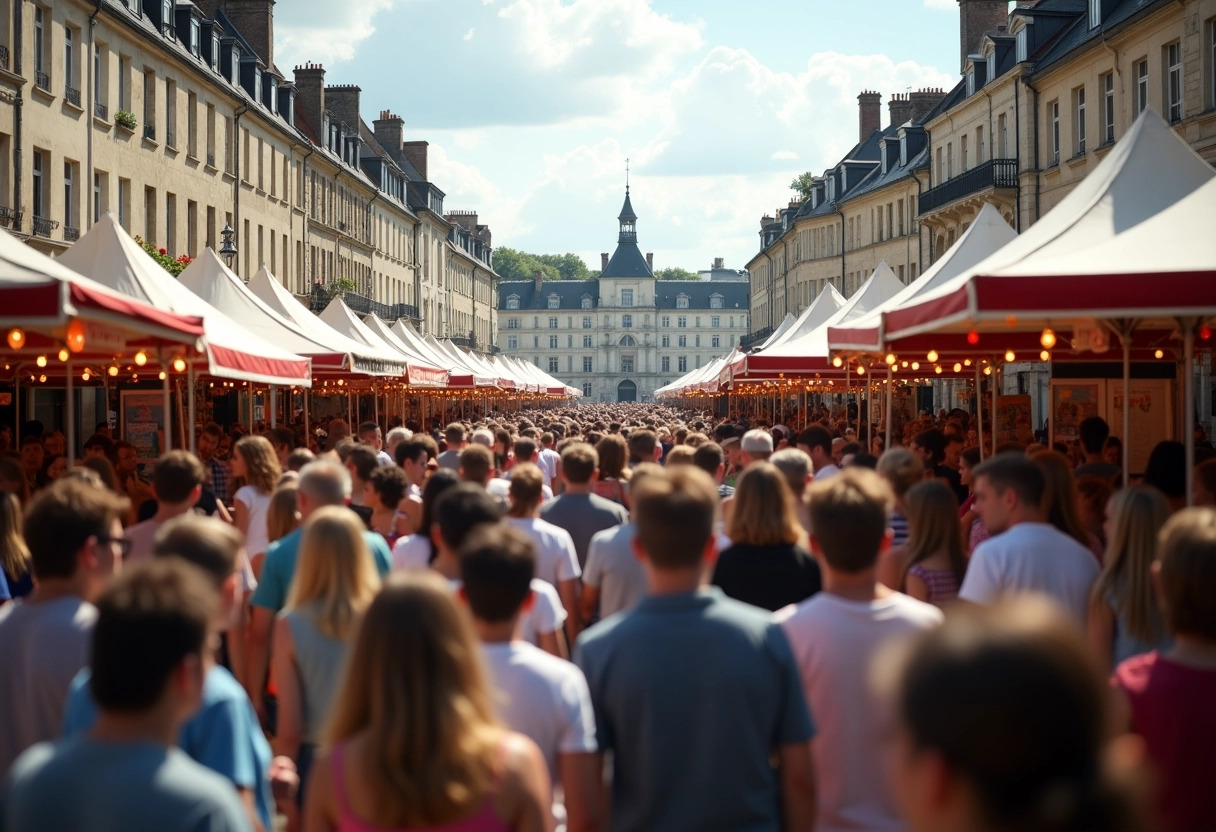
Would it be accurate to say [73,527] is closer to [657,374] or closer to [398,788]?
[398,788]

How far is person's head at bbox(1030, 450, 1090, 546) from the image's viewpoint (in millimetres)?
6285

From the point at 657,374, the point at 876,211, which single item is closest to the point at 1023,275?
the point at 876,211

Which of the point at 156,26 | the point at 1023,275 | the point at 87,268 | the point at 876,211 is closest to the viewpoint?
the point at 1023,275

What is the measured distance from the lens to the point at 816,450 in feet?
37.4

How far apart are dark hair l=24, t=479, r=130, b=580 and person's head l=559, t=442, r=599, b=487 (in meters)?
3.97

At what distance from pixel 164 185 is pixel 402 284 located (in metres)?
40.2

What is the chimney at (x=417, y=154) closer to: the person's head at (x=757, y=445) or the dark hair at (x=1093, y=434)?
the dark hair at (x=1093, y=434)

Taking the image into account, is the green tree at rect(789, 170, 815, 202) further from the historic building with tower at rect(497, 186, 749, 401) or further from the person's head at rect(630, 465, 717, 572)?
the person's head at rect(630, 465, 717, 572)

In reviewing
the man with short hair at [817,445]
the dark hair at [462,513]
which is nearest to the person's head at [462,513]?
the dark hair at [462,513]

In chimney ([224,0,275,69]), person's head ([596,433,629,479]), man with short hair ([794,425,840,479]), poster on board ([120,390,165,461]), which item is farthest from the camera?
chimney ([224,0,275,69])

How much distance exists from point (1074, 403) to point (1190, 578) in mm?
13503

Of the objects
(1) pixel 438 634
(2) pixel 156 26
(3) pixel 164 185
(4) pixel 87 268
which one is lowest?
(1) pixel 438 634

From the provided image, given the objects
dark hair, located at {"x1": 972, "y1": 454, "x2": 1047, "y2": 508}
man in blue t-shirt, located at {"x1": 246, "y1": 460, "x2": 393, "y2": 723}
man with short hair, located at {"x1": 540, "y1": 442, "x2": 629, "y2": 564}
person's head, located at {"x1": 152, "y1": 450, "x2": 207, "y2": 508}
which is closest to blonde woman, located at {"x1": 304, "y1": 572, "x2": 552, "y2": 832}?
man in blue t-shirt, located at {"x1": 246, "y1": 460, "x2": 393, "y2": 723}

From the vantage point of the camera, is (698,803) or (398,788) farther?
(698,803)
